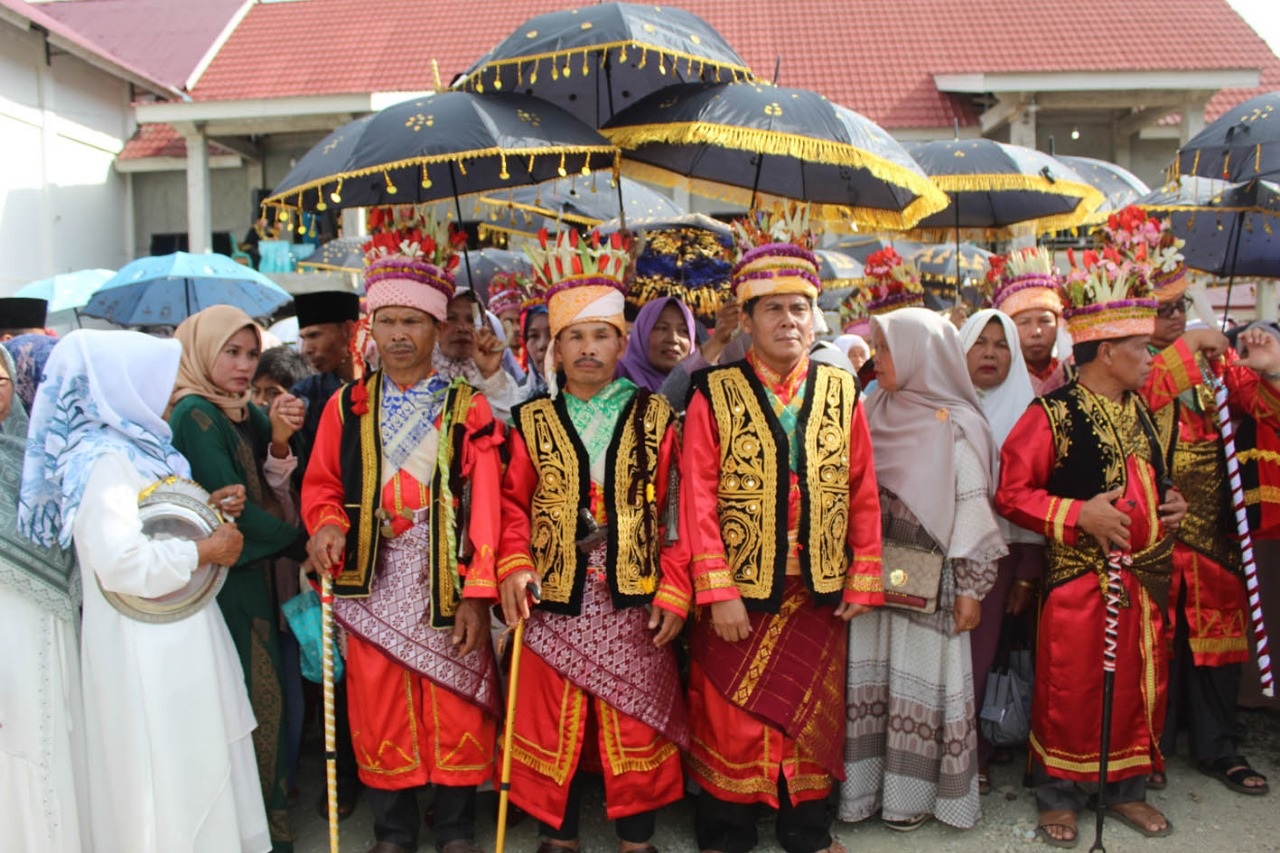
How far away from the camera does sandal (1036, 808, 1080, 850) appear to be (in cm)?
356

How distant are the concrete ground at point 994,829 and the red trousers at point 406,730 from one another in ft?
1.22

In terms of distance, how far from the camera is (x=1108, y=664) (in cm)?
349

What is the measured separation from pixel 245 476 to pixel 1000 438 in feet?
9.93

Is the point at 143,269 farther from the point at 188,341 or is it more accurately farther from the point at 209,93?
the point at 209,93

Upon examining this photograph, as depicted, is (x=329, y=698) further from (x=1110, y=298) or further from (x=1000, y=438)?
(x=1110, y=298)

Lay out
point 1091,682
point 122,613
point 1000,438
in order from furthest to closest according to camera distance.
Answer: point 1000,438 → point 1091,682 → point 122,613

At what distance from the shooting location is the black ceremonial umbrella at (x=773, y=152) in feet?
12.4

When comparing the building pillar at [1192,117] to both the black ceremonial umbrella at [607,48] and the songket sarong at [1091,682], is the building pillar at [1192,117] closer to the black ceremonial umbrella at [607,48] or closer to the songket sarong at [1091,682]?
the black ceremonial umbrella at [607,48]

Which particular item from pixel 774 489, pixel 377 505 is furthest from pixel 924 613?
pixel 377 505

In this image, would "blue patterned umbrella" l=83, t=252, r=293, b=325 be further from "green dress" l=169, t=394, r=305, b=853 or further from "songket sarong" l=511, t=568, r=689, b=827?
"songket sarong" l=511, t=568, r=689, b=827

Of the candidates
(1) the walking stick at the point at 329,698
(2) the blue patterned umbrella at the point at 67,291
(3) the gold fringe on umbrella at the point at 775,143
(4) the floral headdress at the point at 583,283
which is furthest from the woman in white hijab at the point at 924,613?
(2) the blue patterned umbrella at the point at 67,291

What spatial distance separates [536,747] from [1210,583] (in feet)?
9.32

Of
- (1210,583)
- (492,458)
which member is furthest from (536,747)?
(1210,583)

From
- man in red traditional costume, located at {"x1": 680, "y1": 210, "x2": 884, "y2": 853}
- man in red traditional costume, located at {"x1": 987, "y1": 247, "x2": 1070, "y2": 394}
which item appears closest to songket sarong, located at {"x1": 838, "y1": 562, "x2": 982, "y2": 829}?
man in red traditional costume, located at {"x1": 680, "y1": 210, "x2": 884, "y2": 853}
